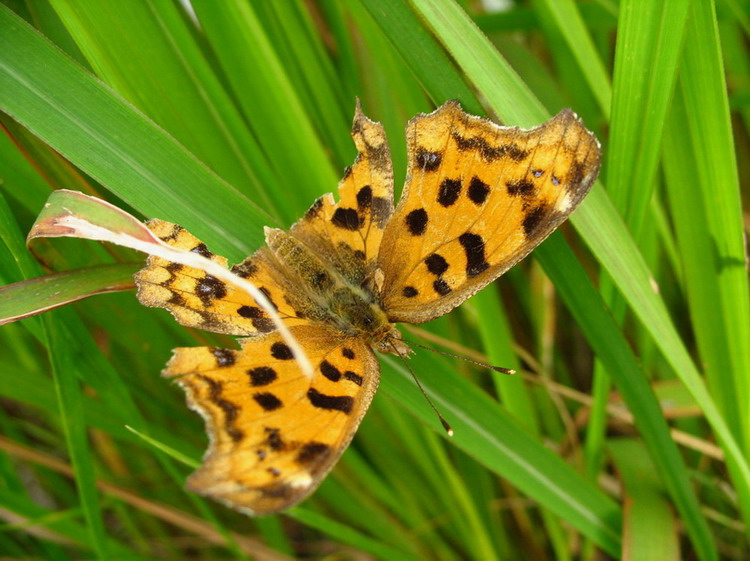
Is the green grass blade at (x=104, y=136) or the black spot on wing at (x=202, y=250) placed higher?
the green grass blade at (x=104, y=136)

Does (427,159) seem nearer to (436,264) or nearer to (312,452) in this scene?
(436,264)

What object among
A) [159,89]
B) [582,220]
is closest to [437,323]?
[582,220]

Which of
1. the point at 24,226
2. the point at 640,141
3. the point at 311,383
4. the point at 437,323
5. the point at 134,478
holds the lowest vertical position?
the point at 134,478

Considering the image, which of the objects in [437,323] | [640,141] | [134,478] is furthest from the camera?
[134,478]

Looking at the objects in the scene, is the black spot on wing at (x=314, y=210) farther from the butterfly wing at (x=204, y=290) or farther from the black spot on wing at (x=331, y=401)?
the black spot on wing at (x=331, y=401)

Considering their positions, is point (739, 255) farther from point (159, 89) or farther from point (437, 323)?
point (159, 89)

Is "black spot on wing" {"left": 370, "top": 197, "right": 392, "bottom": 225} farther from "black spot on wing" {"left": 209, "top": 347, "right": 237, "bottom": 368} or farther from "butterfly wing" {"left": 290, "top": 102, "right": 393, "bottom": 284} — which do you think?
"black spot on wing" {"left": 209, "top": 347, "right": 237, "bottom": 368}

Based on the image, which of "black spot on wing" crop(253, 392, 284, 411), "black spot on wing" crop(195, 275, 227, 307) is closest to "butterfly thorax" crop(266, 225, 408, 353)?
"black spot on wing" crop(195, 275, 227, 307)

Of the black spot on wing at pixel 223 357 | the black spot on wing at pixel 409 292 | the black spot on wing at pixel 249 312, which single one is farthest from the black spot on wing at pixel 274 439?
the black spot on wing at pixel 409 292
